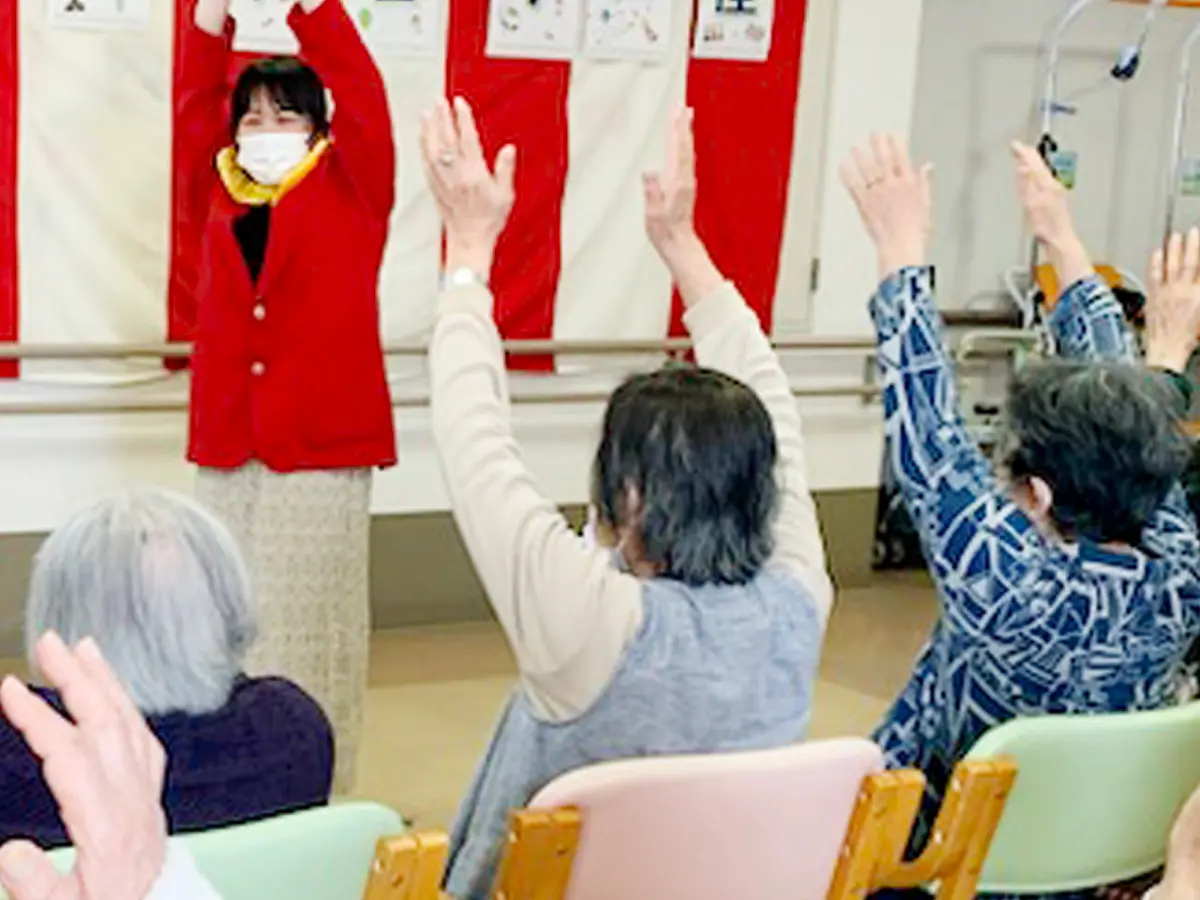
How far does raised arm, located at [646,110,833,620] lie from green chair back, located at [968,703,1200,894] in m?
0.36

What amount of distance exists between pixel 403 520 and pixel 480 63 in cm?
123

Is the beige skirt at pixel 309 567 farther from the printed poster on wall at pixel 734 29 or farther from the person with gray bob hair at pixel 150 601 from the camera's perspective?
the printed poster on wall at pixel 734 29

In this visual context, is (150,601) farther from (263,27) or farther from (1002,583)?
(263,27)

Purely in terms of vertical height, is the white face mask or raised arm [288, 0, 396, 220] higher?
raised arm [288, 0, 396, 220]

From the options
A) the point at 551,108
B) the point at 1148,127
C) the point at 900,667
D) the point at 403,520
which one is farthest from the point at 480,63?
the point at 1148,127

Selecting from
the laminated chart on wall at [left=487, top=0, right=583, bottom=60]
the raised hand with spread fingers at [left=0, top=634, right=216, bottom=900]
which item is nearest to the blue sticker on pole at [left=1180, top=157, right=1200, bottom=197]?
the laminated chart on wall at [left=487, top=0, right=583, bottom=60]

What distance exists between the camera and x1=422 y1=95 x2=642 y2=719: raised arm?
6.35ft

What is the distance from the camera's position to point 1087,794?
6.96ft

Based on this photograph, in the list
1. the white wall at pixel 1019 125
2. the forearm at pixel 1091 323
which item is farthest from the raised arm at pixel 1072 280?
the white wall at pixel 1019 125

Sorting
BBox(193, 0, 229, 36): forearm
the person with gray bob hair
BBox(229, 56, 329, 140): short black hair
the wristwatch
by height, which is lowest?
the person with gray bob hair

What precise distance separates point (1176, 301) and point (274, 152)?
1628mm

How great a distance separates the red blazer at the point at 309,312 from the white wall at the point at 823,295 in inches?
42.7

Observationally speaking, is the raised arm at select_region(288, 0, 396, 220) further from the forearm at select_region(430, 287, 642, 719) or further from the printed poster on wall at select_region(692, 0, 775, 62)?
the printed poster on wall at select_region(692, 0, 775, 62)

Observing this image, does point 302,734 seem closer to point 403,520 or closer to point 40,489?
point 40,489
